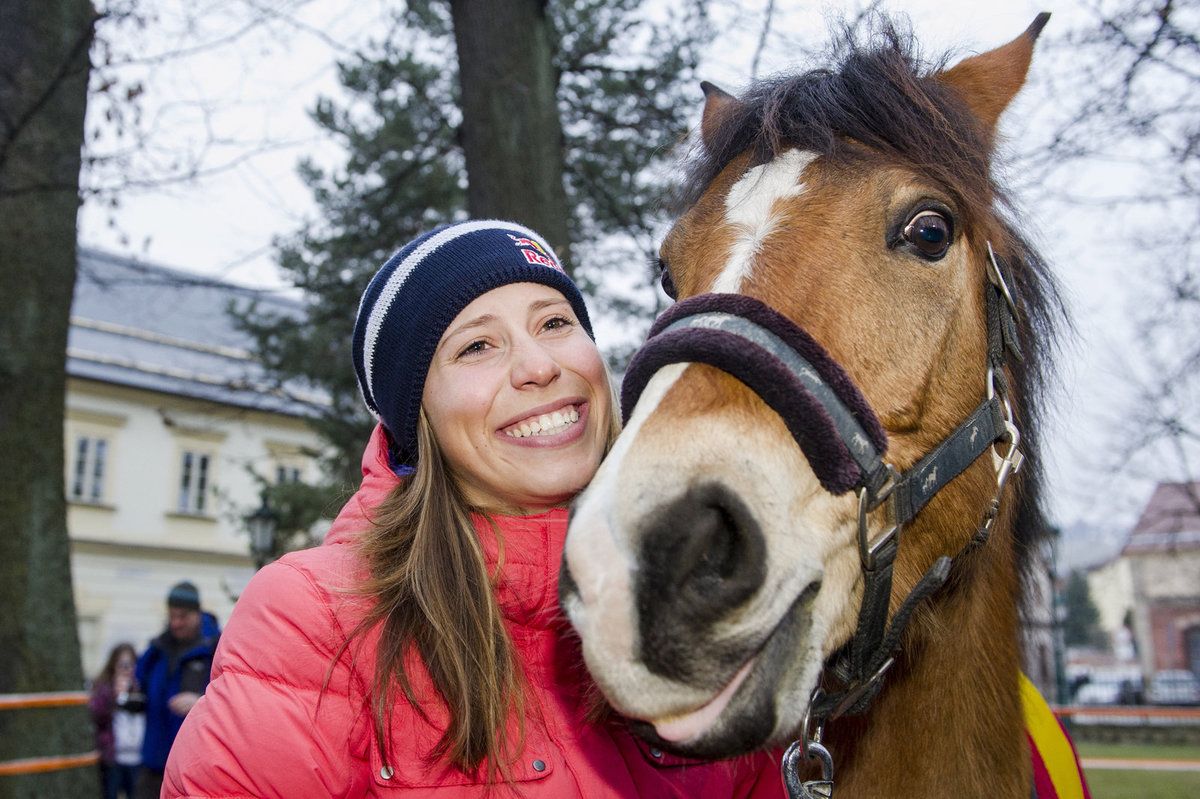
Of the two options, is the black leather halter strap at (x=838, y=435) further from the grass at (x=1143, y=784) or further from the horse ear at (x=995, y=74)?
the grass at (x=1143, y=784)

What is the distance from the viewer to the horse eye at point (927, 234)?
79.9 inches

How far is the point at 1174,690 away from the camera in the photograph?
3011 cm

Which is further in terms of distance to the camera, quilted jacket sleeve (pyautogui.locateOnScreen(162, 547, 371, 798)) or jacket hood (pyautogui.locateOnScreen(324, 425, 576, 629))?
jacket hood (pyautogui.locateOnScreen(324, 425, 576, 629))

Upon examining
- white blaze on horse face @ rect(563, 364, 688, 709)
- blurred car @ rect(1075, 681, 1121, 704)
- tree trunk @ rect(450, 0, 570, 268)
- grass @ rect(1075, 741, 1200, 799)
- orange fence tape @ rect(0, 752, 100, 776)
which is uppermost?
tree trunk @ rect(450, 0, 570, 268)

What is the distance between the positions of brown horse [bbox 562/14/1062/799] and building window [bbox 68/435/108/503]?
30486 millimetres

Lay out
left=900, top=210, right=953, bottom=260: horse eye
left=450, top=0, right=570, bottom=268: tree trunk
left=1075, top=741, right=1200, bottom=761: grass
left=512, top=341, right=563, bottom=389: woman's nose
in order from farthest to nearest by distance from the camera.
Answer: left=1075, top=741, right=1200, bottom=761: grass < left=450, top=0, right=570, bottom=268: tree trunk < left=512, top=341, right=563, bottom=389: woman's nose < left=900, top=210, right=953, bottom=260: horse eye

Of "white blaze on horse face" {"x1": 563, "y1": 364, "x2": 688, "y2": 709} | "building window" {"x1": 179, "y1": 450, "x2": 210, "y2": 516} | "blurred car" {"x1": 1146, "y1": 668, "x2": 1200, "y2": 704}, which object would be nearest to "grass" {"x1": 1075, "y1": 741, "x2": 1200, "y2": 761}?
"blurred car" {"x1": 1146, "y1": 668, "x2": 1200, "y2": 704}

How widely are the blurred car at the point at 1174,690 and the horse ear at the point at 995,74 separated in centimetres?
3097

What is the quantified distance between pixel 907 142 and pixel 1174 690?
3444 centimetres

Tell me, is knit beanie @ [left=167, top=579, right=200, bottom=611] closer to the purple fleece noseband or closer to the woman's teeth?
the woman's teeth

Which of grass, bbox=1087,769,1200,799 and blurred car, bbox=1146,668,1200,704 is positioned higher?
grass, bbox=1087,769,1200,799

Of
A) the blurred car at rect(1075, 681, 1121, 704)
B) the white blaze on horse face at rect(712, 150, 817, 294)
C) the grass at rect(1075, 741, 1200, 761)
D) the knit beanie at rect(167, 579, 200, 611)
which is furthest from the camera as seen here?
the blurred car at rect(1075, 681, 1121, 704)

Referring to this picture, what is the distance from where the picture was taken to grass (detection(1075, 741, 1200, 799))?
449 inches

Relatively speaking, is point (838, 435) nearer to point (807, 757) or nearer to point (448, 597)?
point (807, 757)
